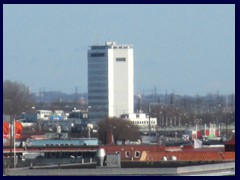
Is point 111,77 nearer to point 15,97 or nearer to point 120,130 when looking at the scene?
point 15,97

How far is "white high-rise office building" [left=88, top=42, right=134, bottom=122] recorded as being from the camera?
11100cm

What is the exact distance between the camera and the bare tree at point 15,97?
7245 cm

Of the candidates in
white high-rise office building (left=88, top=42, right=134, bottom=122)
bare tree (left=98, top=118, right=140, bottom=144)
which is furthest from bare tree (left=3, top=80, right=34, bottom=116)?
white high-rise office building (left=88, top=42, right=134, bottom=122)

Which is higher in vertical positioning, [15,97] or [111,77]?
[111,77]

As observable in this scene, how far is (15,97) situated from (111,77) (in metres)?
36.3

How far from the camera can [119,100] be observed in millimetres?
111125

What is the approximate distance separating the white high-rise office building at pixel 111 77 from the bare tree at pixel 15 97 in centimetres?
2453

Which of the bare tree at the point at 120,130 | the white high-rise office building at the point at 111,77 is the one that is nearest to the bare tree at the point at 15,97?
the bare tree at the point at 120,130

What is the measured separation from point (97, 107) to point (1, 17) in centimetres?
9930

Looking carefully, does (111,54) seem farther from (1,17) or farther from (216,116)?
(1,17)

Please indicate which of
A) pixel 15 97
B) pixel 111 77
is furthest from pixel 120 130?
pixel 111 77

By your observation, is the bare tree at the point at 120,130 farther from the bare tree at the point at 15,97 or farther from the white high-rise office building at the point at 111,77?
the white high-rise office building at the point at 111,77

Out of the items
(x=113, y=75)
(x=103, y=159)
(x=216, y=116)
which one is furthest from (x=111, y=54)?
(x=103, y=159)

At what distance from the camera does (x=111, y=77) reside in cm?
11375
